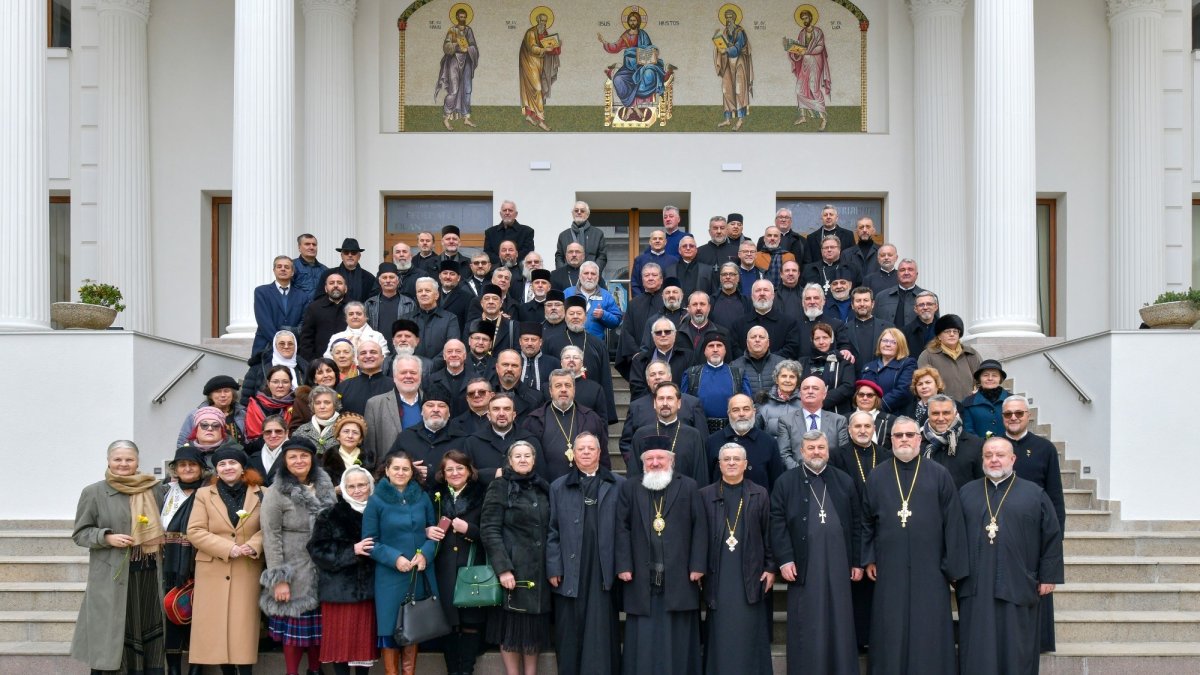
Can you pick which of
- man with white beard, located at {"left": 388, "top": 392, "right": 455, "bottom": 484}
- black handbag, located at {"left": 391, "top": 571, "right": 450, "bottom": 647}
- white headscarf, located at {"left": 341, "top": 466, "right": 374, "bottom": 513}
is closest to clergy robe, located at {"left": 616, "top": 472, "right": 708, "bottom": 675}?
black handbag, located at {"left": 391, "top": 571, "right": 450, "bottom": 647}

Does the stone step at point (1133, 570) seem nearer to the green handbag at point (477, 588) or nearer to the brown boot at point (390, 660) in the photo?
the green handbag at point (477, 588)

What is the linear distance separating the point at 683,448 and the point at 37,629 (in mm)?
4919

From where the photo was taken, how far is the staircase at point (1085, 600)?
30.5 feet

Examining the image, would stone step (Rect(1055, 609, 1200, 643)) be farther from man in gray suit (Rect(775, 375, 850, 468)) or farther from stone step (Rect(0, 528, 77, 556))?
stone step (Rect(0, 528, 77, 556))

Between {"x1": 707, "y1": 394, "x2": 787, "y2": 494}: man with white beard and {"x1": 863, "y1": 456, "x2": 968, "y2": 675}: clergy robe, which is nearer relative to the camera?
{"x1": 863, "y1": 456, "x2": 968, "y2": 675}: clergy robe

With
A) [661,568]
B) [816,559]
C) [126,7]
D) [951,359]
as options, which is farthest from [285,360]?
[126,7]

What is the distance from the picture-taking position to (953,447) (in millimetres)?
9320

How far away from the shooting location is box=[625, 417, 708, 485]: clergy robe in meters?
9.43

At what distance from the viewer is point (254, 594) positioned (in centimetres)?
863

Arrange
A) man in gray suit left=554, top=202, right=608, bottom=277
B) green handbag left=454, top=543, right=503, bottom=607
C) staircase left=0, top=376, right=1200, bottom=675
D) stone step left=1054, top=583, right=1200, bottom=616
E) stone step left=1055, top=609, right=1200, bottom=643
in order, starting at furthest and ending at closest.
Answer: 1. man in gray suit left=554, top=202, right=608, bottom=277
2. stone step left=1054, top=583, right=1200, bottom=616
3. stone step left=1055, top=609, right=1200, bottom=643
4. staircase left=0, top=376, right=1200, bottom=675
5. green handbag left=454, top=543, right=503, bottom=607

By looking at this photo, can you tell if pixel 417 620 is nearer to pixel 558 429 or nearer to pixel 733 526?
pixel 558 429

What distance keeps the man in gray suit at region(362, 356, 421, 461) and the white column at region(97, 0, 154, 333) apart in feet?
26.5

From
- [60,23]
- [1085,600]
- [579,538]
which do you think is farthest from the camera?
[60,23]

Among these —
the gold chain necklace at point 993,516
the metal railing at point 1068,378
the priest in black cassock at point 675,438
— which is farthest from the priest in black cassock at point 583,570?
the metal railing at point 1068,378
